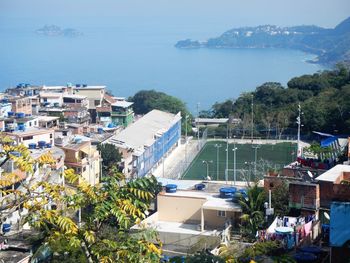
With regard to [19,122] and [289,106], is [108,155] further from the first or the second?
[289,106]

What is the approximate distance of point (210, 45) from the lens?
8019 cm

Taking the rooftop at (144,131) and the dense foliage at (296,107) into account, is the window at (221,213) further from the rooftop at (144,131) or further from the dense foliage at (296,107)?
the dense foliage at (296,107)

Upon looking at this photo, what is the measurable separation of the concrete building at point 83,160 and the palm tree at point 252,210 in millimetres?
3763

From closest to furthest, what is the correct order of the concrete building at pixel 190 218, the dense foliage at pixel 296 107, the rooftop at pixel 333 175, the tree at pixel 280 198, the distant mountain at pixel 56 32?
the rooftop at pixel 333 175 → the tree at pixel 280 198 → the concrete building at pixel 190 218 → the dense foliage at pixel 296 107 → the distant mountain at pixel 56 32

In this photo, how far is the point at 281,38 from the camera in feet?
265

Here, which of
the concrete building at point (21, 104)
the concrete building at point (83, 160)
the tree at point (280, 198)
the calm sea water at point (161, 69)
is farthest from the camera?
the calm sea water at point (161, 69)

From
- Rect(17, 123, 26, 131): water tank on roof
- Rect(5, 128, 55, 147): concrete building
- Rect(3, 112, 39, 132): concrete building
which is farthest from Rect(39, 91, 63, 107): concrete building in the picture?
Rect(5, 128, 55, 147): concrete building

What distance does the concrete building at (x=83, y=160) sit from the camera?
10.4m

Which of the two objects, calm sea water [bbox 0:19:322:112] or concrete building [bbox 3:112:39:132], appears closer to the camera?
concrete building [bbox 3:112:39:132]

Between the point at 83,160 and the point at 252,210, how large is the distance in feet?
13.5

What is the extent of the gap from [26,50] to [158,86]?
105 feet

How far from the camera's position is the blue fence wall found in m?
11.9

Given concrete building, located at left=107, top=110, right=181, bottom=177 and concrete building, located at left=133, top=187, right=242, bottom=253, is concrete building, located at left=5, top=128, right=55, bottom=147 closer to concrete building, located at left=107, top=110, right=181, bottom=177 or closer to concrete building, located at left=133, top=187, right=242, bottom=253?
concrete building, located at left=107, top=110, right=181, bottom=177

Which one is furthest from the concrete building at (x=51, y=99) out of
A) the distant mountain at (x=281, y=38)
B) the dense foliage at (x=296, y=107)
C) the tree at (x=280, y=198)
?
the distant mountain at (x=281, y=38)
